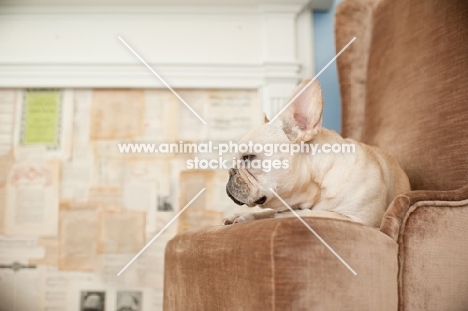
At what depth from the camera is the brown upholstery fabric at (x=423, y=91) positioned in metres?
1.22

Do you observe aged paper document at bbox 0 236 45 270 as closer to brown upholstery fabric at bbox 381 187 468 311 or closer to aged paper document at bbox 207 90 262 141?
aged paper document at bbox 207 90 262 141

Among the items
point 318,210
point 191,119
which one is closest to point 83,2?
point 191,119

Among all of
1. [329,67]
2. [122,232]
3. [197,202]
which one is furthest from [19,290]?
[329,67]

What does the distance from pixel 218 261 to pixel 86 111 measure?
141 cm

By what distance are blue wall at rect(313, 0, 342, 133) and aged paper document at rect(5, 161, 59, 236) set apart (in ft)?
4.05

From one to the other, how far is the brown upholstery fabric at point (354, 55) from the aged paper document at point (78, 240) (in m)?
1.13

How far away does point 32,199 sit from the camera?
6.85 ft

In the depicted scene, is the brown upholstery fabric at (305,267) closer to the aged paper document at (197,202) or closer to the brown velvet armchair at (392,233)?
the brown velvet armchair at (392,233)

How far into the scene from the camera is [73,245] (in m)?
2.05

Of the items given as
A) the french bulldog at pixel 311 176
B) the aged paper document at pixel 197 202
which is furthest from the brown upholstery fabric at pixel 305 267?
the aged paper document at pixel 197 202

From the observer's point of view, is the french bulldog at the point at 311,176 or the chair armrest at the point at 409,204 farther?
the french bulldog at the point at 311,176

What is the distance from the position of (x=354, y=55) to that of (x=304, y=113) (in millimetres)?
688

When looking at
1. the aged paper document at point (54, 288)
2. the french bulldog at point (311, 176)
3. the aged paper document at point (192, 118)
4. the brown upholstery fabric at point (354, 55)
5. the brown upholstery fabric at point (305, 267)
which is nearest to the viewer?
the brown upholstery fabric at point (305, 267)

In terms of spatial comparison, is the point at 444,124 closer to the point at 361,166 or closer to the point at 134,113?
the point at 361,166
